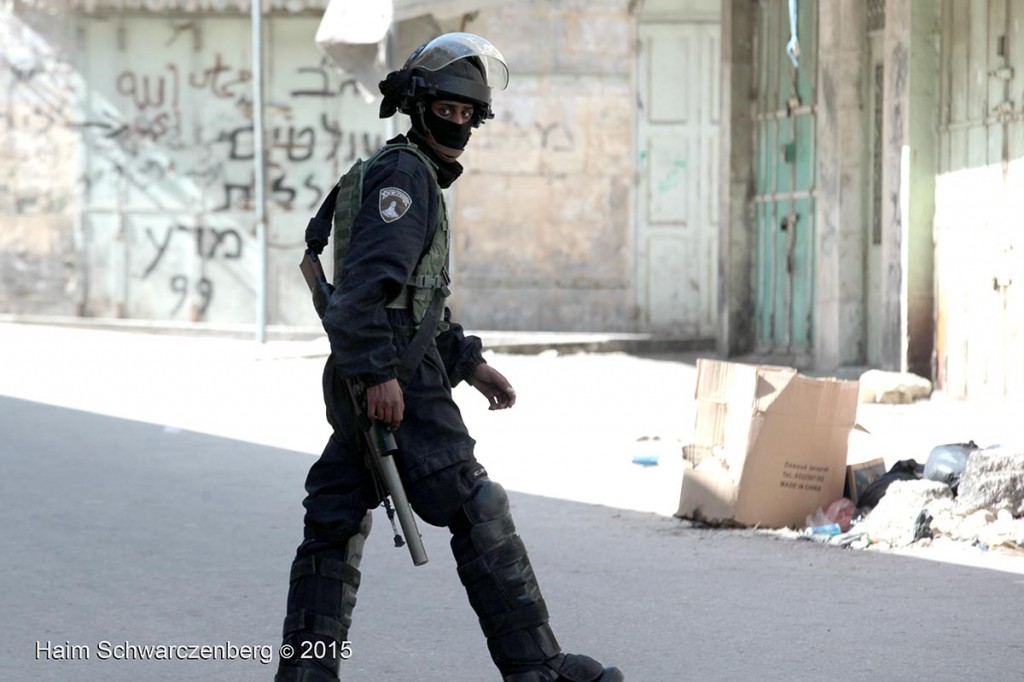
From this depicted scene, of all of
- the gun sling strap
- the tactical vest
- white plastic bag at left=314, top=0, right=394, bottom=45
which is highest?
white plastic bag at left=314, top=0, right=394, bottom=45

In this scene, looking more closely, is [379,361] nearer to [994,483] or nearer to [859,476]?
[994,483]

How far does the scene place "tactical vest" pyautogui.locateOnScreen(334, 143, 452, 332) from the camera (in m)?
3.88

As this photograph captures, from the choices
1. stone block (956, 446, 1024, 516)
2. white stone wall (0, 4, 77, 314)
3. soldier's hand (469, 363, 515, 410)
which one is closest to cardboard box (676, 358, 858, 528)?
stone block (956, 446, 1024, 516)

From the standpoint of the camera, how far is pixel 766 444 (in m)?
6.41

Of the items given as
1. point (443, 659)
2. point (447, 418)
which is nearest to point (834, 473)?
point (443, 659)

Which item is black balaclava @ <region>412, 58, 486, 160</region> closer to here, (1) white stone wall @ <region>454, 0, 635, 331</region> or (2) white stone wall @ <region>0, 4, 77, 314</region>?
(1) white stone wall @ <region>454, 0, 635, 331</region>

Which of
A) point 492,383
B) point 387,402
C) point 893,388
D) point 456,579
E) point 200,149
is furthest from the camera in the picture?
point 200,149

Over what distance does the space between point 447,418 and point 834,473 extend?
10.4 feet

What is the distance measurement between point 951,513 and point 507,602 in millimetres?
3156

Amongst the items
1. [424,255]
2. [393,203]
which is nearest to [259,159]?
[424,255]

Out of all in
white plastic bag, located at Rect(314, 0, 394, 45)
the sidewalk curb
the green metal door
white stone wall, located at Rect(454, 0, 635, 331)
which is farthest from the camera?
white stone wall, located at Rect(454, 0, 635, 331)

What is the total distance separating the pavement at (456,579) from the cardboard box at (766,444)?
0.16m

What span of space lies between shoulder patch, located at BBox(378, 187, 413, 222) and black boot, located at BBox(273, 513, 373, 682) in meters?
0.77

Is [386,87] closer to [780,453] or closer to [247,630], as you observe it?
[247,630]
